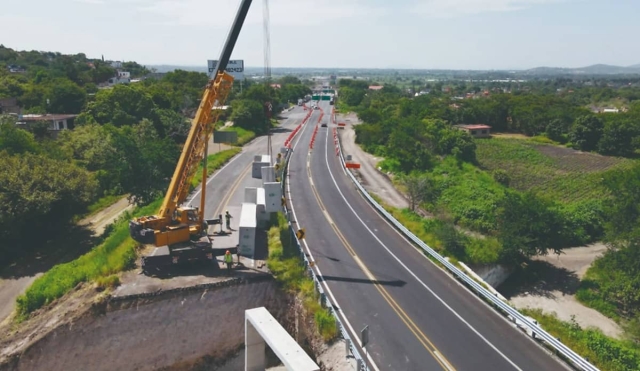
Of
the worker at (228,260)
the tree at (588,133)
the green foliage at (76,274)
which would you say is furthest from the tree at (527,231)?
the tree at (588,133)

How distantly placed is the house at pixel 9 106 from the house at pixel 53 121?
9.14 m

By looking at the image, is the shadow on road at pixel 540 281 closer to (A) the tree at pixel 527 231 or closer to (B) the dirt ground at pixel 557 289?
(B) the dirt ground at pixel 557 289

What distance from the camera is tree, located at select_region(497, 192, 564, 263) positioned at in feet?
103

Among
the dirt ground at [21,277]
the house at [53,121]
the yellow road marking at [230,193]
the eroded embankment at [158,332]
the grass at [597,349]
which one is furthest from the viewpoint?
the house at [53,121]

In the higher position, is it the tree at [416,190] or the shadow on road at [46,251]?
the tree at [416,190]

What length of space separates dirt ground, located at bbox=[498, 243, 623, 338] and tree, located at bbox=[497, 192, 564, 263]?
1793mm

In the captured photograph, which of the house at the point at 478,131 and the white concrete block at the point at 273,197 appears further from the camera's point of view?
the house at the point at 478,131

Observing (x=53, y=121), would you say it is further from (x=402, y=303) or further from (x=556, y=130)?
(x=556, y=130)

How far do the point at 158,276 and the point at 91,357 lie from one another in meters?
4.51

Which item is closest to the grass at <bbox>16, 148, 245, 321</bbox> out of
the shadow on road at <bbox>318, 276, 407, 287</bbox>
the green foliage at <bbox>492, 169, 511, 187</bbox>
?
the shadow on road at <bbox>318, 276, 407, 287</bbox>

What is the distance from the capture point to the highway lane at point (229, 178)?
3578cm

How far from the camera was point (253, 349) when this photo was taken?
17531mm

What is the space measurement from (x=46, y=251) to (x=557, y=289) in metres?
37.0

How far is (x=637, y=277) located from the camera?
28000 mm
